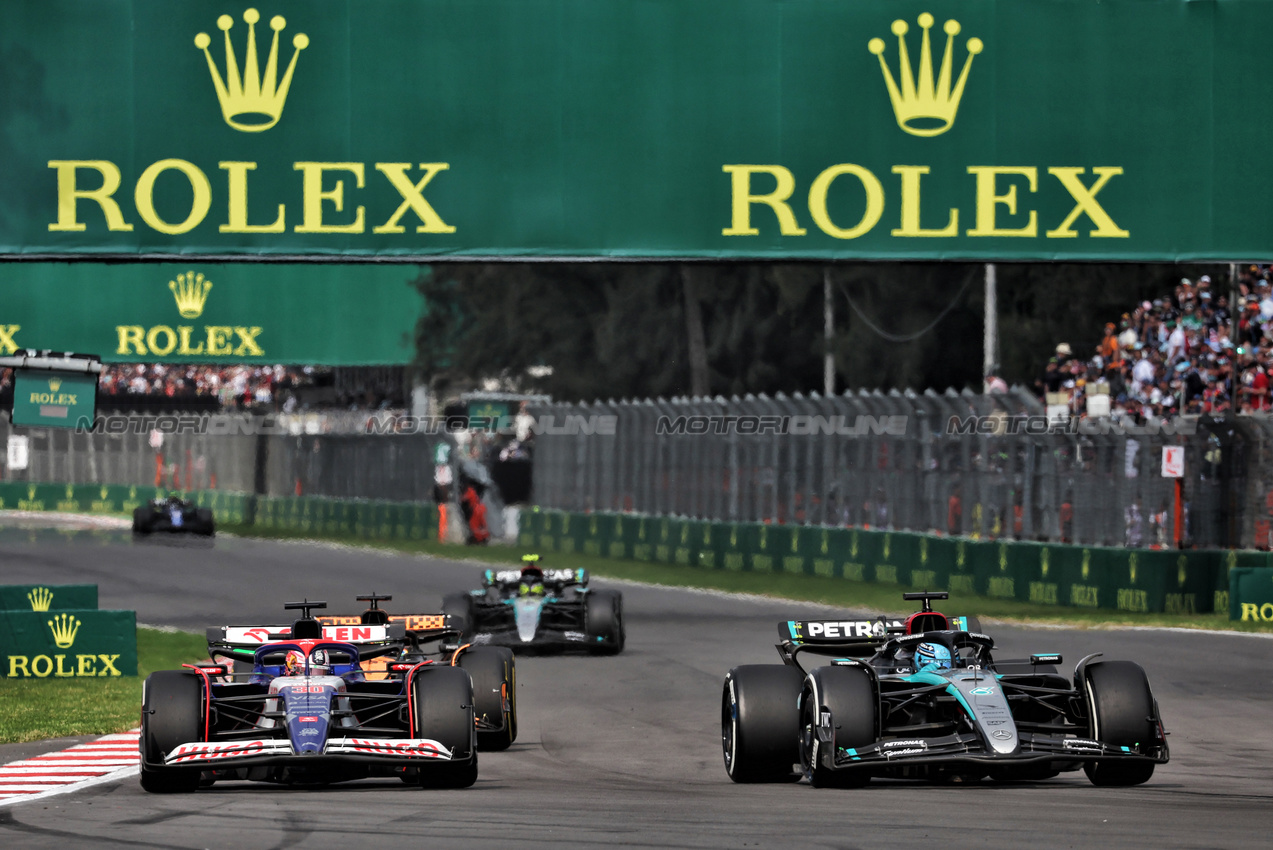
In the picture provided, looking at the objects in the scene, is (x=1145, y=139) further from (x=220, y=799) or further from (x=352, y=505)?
(x=352, y=505)

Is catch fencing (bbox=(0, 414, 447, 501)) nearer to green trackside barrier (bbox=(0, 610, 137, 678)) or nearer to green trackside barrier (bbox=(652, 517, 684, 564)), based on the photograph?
green trackside barrier (bbox=(652, 517, 684, 564))

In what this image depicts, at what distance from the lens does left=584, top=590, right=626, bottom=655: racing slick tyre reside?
2062cm

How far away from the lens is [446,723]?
1118 cm

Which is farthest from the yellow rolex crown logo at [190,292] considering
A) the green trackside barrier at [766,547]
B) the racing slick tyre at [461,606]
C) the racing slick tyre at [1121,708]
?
the racing slick tyre at [1121,708]

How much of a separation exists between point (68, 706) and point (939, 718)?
809 cm

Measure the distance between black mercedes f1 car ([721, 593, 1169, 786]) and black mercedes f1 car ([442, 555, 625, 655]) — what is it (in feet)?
28.3

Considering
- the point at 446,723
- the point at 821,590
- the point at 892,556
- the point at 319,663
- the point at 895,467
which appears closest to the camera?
the point at 446,723

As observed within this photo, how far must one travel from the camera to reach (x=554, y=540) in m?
40.6

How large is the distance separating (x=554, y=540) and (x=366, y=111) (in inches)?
798

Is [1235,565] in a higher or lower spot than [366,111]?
lower

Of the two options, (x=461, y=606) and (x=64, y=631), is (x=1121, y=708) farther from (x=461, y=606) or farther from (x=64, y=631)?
(x=64, y=631)

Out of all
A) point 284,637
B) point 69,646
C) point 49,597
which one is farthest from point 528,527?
point 284,637

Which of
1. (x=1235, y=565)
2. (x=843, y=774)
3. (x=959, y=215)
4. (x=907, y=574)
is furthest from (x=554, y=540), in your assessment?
(x=843, y=774)

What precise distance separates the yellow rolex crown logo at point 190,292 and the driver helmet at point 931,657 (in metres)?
31.9
